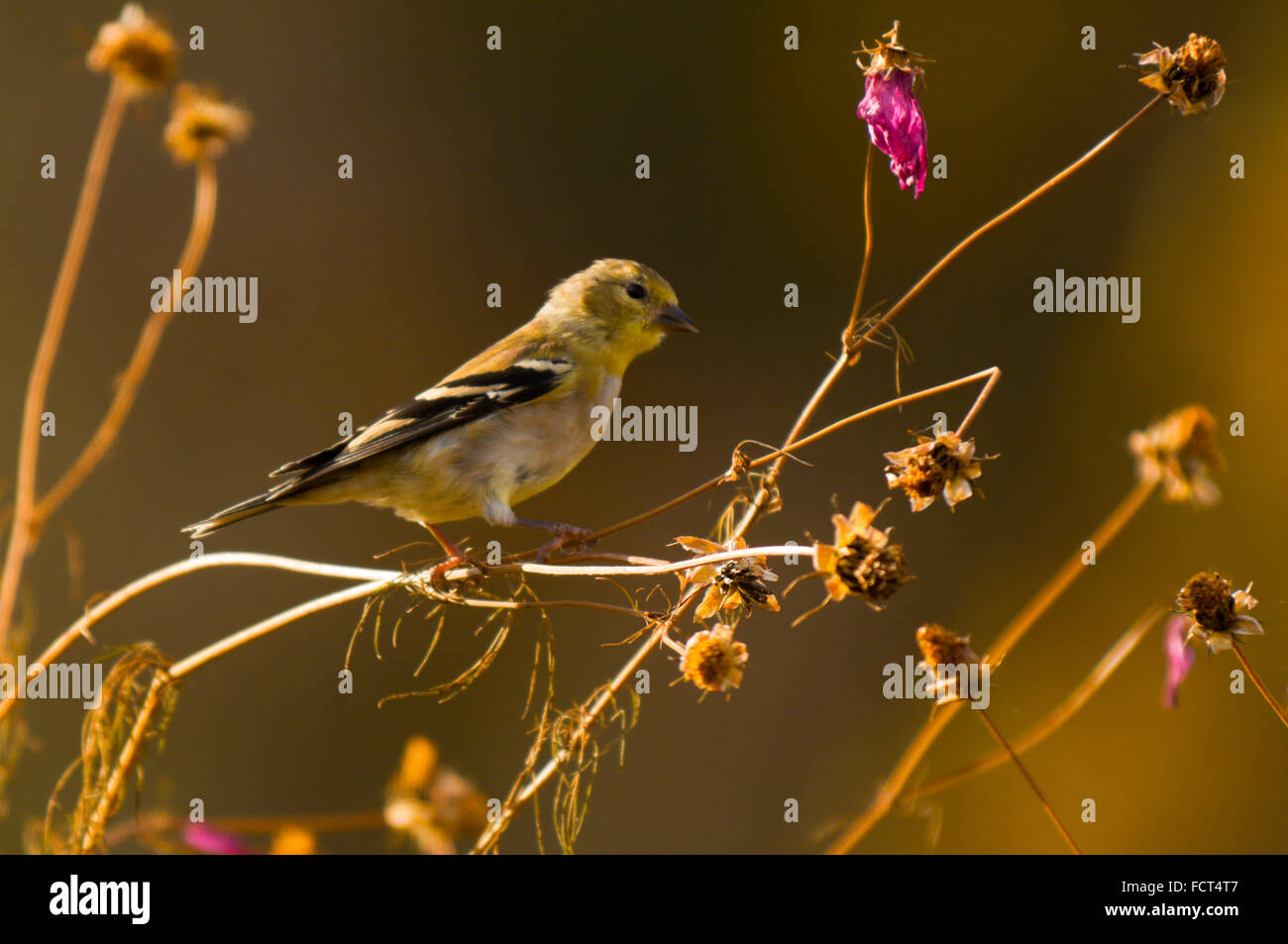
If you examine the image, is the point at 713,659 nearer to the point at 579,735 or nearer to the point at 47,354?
the point at 579,735

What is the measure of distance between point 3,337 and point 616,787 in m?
2.96

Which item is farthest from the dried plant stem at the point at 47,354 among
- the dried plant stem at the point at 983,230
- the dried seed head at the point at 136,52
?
the dried plant stem at the point at 983,230

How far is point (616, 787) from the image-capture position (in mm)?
4465

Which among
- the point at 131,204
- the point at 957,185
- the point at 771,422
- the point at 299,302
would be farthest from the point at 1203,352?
the point at 131,204

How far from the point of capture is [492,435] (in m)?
2.69

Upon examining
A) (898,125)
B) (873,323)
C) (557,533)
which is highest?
(898,125)

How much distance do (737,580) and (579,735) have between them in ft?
0.82

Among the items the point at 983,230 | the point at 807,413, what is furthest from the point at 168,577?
the point at 983,230

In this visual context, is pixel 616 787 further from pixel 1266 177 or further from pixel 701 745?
pixel 1266 177

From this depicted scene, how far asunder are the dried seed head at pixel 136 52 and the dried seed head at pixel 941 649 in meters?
1.10

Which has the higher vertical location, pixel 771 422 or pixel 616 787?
pixel 771 422

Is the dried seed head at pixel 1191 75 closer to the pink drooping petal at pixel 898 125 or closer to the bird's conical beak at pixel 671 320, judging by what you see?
the pink drooping petal at pixel 898 125

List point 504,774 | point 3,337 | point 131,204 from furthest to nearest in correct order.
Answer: point 131,204 < point 504,774 < point 3,337

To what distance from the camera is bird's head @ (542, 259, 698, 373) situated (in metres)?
3.01
